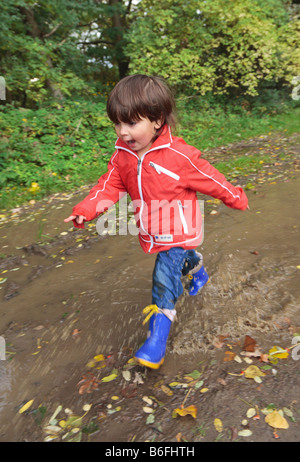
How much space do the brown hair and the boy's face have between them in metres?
0.02

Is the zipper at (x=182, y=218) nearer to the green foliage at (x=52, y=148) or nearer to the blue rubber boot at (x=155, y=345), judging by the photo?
the blue rubber boot at (x=155, y=345)

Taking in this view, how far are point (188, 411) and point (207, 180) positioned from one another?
1.26m

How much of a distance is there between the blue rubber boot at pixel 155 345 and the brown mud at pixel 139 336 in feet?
0.45

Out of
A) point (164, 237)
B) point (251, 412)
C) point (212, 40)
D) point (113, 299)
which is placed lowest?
point (113, 299)

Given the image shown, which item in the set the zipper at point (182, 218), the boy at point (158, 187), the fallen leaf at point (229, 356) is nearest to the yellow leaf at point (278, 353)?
the fallen leaf at point (229, 356)

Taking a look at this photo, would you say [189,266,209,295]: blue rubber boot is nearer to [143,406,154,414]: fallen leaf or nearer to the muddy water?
the muddy water

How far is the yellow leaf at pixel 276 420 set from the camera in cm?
168

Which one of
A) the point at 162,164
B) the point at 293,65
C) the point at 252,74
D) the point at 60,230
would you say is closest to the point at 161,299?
the point at 162,164

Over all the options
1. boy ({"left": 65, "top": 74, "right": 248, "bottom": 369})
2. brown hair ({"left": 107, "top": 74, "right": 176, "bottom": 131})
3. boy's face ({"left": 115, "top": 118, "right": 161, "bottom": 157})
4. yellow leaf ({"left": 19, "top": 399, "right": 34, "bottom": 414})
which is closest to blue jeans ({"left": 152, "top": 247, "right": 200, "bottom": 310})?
boy ({"left": 65, "top": 74, "right": 248, "bottom": 369})

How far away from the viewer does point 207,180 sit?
207cm

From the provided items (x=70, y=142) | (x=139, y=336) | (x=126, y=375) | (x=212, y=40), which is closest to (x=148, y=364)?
(x=126, y=375)

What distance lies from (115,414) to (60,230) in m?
3.02

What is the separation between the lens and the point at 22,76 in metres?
7.79

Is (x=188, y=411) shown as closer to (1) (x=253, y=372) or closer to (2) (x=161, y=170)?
(1) (x=253, y=372)
